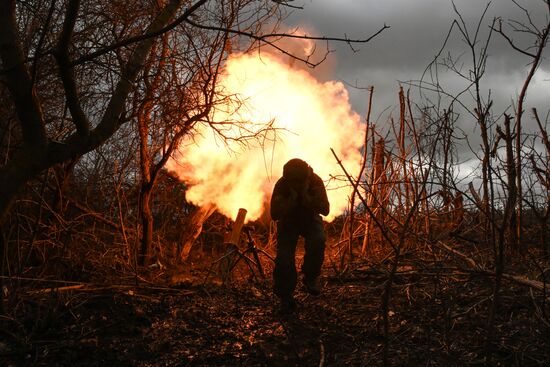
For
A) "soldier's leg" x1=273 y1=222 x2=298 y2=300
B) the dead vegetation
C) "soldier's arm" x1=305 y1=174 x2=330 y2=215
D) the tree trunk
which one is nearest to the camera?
the dead vegetation

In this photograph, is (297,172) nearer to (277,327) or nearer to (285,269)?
(285,269)

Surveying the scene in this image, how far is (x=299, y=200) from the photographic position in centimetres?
538

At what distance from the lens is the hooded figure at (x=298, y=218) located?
17.3 feet

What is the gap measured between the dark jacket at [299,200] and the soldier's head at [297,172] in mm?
40

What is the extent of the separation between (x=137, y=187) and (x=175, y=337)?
5.38 meters

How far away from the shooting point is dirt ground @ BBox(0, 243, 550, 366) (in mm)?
3818

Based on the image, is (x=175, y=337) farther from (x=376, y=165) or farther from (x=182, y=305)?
(x=376, y=165)

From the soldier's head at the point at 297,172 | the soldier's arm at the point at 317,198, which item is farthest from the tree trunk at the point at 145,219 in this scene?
the soldier's arm at the point at 317,198

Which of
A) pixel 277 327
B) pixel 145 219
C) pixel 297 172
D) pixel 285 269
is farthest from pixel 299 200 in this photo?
pixel 145 219

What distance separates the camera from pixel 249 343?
14.5 feet

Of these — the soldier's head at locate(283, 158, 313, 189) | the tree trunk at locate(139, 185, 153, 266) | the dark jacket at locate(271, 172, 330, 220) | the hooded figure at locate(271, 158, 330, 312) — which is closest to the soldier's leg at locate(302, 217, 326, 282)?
the hooded figure at locate(271, 158, 330, 312)

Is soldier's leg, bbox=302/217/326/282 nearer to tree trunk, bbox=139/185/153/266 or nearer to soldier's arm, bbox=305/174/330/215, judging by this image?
soldier's arm, bbox=305/174/330/215

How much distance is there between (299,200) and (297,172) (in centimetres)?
31

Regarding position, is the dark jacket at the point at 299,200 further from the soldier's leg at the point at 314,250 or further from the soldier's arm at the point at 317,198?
the soldier's leg at the point at 314,250
